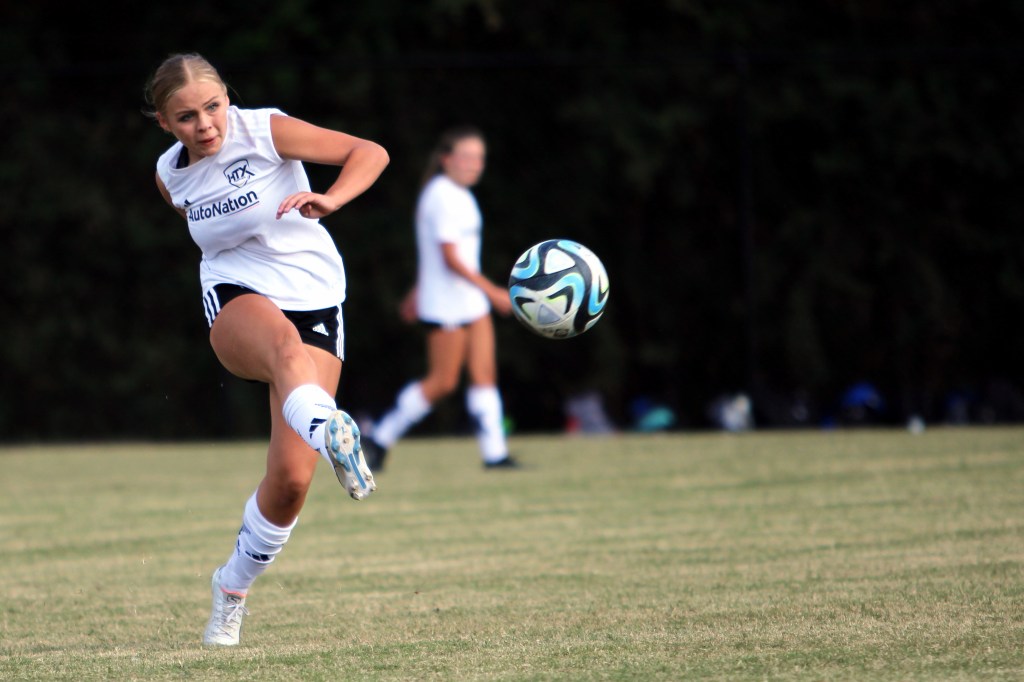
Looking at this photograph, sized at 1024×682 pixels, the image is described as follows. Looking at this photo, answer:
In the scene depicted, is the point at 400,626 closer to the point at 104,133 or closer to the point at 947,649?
the point at 947,649

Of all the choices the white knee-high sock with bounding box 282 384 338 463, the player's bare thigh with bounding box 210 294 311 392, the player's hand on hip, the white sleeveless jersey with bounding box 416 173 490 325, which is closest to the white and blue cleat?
the white knee-high sock with bounding box 282 384 338 463

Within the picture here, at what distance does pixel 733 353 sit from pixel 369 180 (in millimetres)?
8890

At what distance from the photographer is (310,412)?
395 centimetres

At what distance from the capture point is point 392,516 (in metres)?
7.48

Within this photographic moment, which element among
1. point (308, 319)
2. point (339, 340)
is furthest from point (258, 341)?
point (339, 340)

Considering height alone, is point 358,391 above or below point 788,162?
below

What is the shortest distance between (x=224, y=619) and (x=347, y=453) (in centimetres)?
86

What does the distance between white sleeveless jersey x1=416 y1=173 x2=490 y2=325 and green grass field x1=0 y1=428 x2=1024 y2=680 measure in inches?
42.3

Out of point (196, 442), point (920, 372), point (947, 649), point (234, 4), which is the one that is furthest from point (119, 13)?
point (947, 649)

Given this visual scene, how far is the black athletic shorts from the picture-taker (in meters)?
4.48

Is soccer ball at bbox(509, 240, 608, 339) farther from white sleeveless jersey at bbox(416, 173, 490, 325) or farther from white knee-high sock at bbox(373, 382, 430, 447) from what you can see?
white knee-high sock at bbox(373, 382, 430, 447)

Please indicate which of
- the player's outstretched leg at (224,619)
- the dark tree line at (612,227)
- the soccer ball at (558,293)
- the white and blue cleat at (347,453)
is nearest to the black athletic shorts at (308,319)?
the white and blue cleat at (347,453)

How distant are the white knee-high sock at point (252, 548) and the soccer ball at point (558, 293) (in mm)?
1439

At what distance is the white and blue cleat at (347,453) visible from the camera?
12.5 ft
